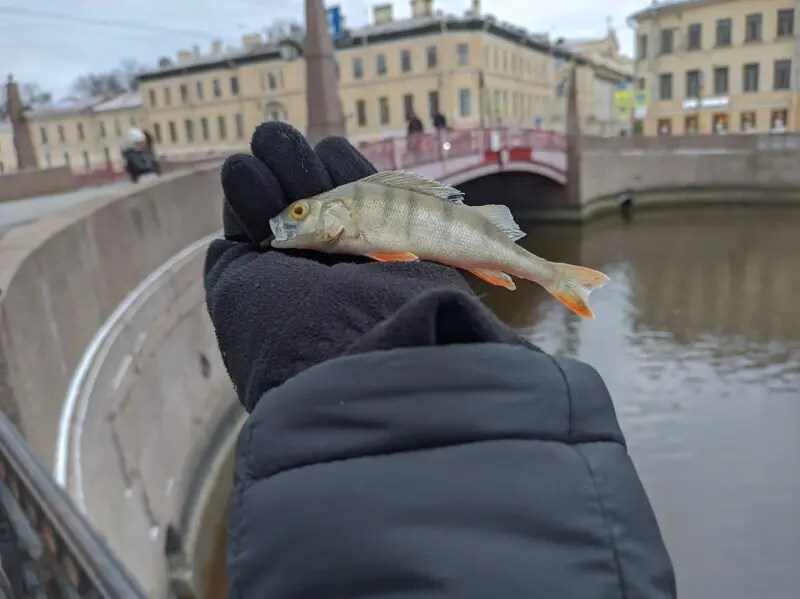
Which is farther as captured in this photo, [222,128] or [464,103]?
[222,128]

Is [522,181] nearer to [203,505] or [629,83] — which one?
[203,505]

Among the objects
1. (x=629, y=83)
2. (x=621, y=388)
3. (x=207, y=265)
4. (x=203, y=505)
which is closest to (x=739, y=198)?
(x=621, y=388)

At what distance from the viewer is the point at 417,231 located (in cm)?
191

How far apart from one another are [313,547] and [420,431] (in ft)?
0.68

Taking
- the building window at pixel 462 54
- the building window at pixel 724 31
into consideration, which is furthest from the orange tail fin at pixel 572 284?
the building window at pixel 724 31

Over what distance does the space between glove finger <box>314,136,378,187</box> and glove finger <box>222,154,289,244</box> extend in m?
0.32

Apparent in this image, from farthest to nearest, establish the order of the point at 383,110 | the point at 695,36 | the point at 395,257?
the point at 383,110 < the point at 695,36 < the point at 395,257

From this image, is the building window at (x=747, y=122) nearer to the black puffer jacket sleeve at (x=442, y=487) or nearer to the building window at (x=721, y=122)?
the building window at (x=721, y=122)

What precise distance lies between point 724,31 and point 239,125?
32762 millimetres

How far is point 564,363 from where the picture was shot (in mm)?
1013

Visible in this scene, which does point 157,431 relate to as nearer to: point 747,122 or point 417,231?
point 417,231

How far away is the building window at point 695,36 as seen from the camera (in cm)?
4209

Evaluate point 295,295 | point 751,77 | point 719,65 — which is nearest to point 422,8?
point 719,65

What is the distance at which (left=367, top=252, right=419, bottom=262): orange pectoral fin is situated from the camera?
176 cm
